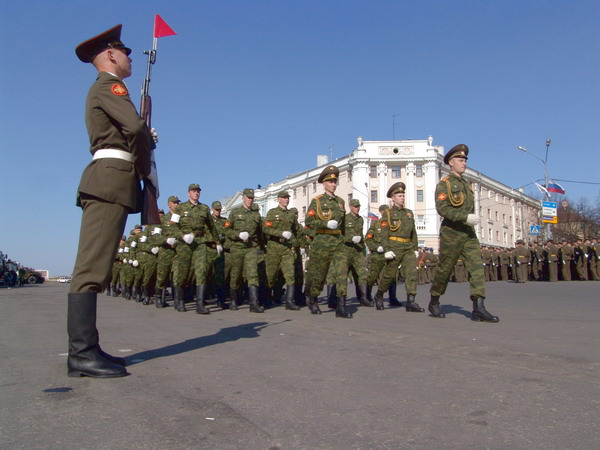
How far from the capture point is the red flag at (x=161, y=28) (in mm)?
6895

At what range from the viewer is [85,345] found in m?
3.42

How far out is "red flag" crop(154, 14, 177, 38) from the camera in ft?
22.6

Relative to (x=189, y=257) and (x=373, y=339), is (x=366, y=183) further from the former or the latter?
(x=373, y=339)

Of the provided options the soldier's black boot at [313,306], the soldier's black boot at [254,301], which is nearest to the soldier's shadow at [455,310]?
the soldier's black boot at [313,306]

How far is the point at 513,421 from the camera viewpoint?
2436mm

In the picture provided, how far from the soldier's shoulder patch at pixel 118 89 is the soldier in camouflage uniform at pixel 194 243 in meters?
5.42

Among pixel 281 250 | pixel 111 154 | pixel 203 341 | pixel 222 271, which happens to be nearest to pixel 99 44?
pixel 111 154

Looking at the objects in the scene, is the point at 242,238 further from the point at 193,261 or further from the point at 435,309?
the point at 435,309

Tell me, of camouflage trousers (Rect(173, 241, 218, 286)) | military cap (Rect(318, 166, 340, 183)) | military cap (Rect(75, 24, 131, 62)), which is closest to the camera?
military cap (Rect(75, 24, 131, 62))

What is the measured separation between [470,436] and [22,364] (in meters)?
3.12

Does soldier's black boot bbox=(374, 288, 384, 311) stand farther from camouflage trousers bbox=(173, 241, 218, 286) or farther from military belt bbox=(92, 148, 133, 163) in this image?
military belt bbox=(92, 148, 133, 163)

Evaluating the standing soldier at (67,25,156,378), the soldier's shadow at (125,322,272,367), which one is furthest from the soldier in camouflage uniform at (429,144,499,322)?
the standing soldier at (67,25,156,378)

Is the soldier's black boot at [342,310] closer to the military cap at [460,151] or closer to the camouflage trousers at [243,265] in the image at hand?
the camouflage trousers at [243,265]

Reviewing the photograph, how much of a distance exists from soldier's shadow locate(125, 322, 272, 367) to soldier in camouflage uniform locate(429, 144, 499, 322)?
2644 mm
